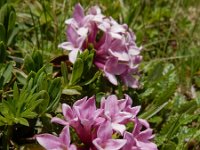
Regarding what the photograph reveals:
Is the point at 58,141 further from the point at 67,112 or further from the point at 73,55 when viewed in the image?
the point at 73,55

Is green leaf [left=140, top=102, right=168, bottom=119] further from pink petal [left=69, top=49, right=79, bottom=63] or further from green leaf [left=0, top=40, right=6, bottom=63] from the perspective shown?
green leaf [left=0, top=40, right=6, bottom=63]

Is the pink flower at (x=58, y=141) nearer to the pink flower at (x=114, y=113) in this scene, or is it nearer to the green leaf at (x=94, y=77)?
the pink flower at (x=114, y=113)

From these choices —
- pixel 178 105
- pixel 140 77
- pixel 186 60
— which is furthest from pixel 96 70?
pixel 186 60

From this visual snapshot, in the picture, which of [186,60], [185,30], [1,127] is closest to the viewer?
[1,127]

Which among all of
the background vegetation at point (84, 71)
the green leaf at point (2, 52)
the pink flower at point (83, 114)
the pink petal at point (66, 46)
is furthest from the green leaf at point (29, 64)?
the pink flower at point (83, 114)

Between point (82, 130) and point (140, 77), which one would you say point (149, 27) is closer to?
point (140, 77)

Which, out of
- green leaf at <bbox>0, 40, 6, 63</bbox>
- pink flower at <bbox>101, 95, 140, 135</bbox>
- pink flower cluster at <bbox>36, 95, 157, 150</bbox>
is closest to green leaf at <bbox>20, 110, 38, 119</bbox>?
pink flower cluster at <bbox>36, 95, 157, 150</bbox>

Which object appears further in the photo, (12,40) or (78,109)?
(12,40)
